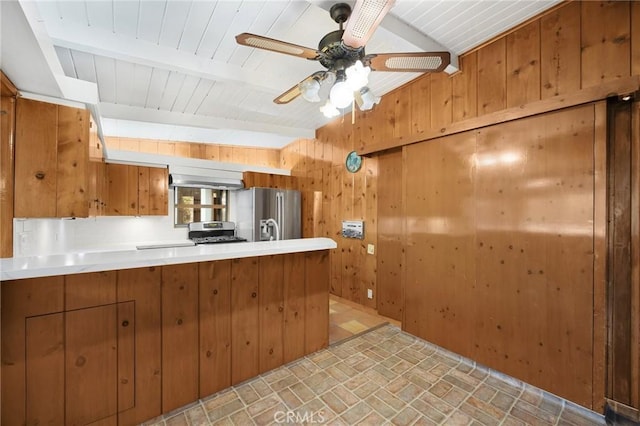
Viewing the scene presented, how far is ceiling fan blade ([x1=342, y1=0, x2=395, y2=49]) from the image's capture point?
1.13 metres

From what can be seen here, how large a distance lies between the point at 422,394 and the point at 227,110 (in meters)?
3.82

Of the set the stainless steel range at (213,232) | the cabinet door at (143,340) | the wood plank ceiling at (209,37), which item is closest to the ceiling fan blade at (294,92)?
the wood plank ceiling at (209,37)

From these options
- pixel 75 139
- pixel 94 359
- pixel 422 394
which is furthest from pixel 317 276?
pixel 75 139

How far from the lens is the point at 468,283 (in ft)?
7.87

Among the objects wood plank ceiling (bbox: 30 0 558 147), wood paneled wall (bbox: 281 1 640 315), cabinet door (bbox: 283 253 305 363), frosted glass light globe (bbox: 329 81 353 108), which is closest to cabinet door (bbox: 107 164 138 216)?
wood plank ceiling (bbox: 30 0 558 147)

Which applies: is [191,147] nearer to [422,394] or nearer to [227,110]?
[227,110]

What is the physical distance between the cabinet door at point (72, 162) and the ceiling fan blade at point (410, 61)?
7.18ft

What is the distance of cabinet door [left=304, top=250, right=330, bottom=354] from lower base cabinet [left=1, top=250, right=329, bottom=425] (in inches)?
5.8

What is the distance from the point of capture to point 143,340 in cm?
171

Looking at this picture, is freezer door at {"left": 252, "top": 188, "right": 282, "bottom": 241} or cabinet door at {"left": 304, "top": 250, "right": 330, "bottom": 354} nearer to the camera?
cabinet door at {"left": 304, "top": 250, "right": 330, "bottom": 354}

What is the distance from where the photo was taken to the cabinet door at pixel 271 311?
7.20 ft

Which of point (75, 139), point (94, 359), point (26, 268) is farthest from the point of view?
point (75, 139)

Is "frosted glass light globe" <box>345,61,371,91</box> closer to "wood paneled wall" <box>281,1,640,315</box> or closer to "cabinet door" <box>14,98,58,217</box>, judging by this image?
"wood paneled wall" <box>281,1,640,315</box>

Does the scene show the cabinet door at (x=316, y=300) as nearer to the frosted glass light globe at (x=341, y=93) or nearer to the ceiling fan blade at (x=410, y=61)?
the frosted glass light globe at (x=341, y=93)
